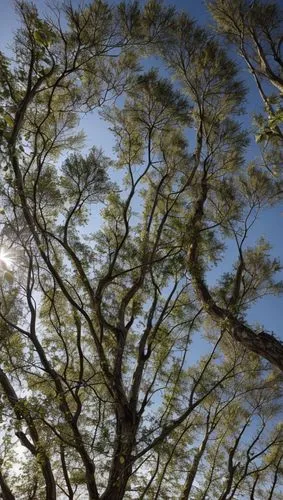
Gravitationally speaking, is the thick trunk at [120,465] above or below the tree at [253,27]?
below

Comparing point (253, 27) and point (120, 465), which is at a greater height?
point (253, 27)

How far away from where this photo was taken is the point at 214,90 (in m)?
9.11

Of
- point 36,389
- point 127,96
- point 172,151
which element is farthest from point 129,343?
point 127,96

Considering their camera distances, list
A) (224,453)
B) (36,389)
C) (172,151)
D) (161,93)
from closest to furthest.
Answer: (36,389)
(161,93)
(172,151)
(224,453)

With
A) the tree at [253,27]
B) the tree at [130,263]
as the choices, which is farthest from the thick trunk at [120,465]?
the tree at [253,27]

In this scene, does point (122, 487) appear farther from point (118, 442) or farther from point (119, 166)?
point (119, 166)

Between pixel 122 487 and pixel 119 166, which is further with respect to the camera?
pixel 119 166

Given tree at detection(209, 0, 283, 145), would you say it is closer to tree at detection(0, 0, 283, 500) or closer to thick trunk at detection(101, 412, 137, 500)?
tree at detection(0, 0, 283, 500)

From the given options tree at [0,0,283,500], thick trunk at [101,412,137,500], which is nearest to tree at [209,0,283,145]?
tree at [0,0,283,500]

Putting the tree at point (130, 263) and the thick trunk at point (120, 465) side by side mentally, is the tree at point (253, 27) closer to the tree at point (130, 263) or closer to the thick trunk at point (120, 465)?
the tree at point (130, 263)

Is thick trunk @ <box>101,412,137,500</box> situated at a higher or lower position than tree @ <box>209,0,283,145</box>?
lower

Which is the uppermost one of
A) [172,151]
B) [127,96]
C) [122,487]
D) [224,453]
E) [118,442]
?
[127,96]

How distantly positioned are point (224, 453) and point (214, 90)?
34.4 ft

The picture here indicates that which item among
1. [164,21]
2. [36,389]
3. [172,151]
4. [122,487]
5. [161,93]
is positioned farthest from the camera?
[172,151]
